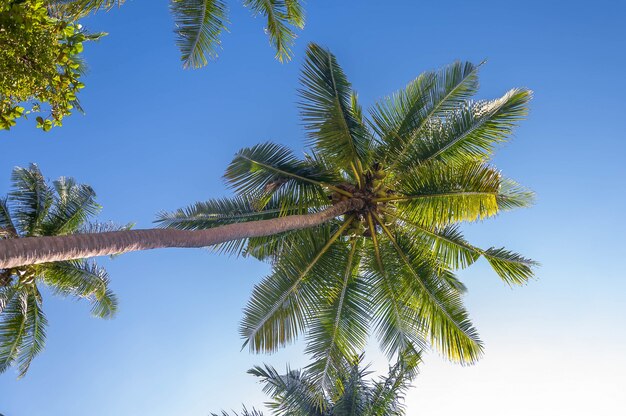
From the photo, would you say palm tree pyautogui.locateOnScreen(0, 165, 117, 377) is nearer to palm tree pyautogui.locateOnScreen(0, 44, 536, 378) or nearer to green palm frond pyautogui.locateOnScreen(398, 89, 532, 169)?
palm tree pyautogui.locateOnScreen(0, 44, 536, 378)

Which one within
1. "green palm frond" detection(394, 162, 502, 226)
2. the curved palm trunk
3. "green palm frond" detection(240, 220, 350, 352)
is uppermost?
"green palm frond" detection(394, 162, 502, 226)

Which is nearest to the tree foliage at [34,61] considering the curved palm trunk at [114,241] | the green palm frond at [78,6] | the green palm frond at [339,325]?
the curved palm trunk at [114,241]

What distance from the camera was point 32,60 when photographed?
6.01 m

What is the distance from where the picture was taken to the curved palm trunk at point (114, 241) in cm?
572

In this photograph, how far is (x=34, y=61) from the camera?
601 cm

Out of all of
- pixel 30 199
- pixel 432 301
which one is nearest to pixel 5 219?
pixel 30 199

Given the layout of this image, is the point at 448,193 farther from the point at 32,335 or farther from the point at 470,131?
the point at 32,335

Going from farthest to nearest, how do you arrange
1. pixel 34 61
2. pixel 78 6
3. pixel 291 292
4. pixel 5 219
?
1. pixel 5 219
2. pixel 291 292
3. pixel 78 6
4. pixel 34 61

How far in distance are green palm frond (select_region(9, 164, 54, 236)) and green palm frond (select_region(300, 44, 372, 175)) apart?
7176 mm

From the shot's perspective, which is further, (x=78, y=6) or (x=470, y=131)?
(x=470, y=131)

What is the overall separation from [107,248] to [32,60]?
7.41 ft

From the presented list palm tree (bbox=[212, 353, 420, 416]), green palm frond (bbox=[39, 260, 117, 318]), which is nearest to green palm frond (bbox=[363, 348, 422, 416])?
palm tree (bbox=[212, 353, 420, 416])

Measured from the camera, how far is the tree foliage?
5.80 metres

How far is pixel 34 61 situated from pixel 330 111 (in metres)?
6.02
